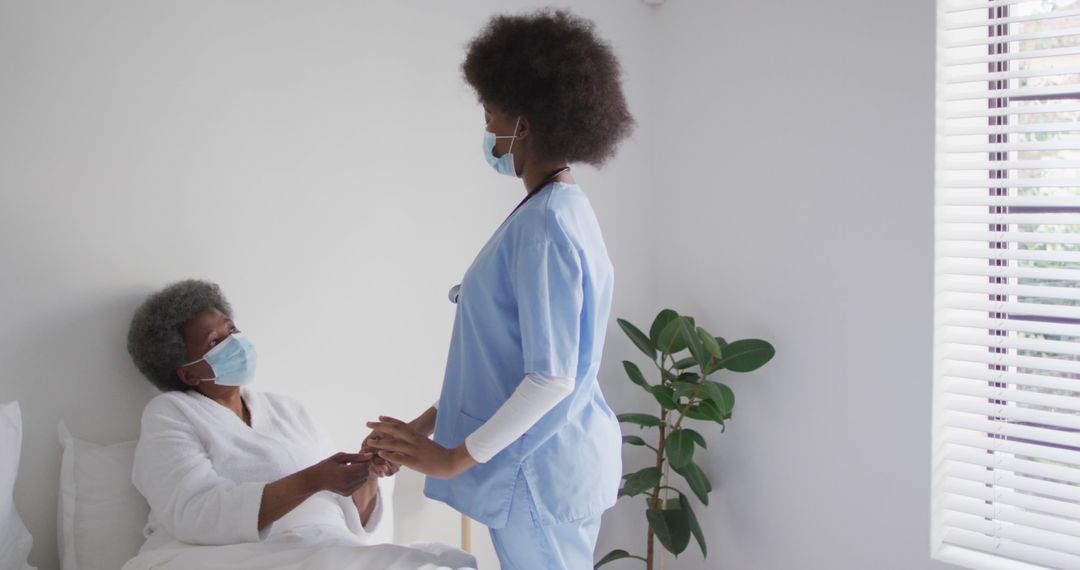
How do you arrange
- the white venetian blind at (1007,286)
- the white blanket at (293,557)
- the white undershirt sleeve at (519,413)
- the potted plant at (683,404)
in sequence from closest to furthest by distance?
the white undershirt sleeve at (519,413) < the white blanket at (293,557) < the white venetian blind at (1007,286) < the potted plant at (683,404)

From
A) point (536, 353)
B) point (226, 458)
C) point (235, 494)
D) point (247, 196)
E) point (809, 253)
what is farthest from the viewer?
point (809, 253)

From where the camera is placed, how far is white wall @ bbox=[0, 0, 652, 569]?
6.00 feet

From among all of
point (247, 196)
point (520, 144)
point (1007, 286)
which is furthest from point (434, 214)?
point (1007, 286)

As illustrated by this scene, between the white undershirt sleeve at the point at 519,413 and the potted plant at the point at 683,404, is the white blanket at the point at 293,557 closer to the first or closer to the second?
the white undershirt sleeve at the point at 519,413

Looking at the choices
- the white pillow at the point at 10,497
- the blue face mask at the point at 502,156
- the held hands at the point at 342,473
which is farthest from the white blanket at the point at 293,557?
the blue face mask at the point at 502,156

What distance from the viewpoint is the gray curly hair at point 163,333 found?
188 centimetres

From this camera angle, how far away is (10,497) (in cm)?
172

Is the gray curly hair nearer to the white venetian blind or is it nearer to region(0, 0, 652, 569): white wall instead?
region(0, 0, 652, 569): white wall

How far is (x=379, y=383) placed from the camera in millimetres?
2395

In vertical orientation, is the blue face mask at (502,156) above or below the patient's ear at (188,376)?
above

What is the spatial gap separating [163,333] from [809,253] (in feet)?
6.03

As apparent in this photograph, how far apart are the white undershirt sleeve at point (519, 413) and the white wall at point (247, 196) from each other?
2.94ft

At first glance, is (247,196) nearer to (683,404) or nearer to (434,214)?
(434,214)

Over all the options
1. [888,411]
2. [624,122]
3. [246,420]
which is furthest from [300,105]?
[888,411]
